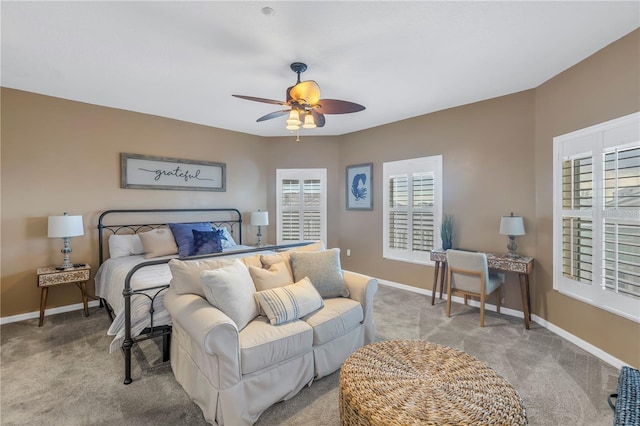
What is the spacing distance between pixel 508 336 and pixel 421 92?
9.82 feet

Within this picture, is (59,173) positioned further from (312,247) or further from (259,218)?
(312,247)

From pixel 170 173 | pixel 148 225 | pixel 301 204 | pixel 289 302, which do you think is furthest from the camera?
pixel 301 204

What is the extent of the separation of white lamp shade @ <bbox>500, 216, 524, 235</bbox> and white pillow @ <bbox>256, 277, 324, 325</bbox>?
249 cm

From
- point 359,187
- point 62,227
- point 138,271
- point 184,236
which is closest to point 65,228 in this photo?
point 62,227

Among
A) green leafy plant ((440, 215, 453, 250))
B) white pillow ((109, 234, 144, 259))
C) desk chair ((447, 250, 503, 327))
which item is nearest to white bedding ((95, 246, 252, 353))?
white pillow ((109, 234, 144, 259))

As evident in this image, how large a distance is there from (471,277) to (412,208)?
62.6 inches

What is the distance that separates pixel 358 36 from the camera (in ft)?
8.00

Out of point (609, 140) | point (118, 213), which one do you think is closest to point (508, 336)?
point (609, 140)

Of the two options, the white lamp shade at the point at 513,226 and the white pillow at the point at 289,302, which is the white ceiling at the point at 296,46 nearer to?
the white lamp shade at the point at 513,226

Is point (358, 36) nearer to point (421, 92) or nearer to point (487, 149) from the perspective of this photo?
point (421, 92)

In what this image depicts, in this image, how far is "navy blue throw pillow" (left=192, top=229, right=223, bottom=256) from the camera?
399 centimetres

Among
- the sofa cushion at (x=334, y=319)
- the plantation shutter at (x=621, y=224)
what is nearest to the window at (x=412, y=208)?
the plantation shutter at (x=621, y=224)

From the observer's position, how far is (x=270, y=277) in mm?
2502

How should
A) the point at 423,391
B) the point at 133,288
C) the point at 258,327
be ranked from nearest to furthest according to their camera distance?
the point at 423,391 < the point at 258,327 < the point at 133,288
